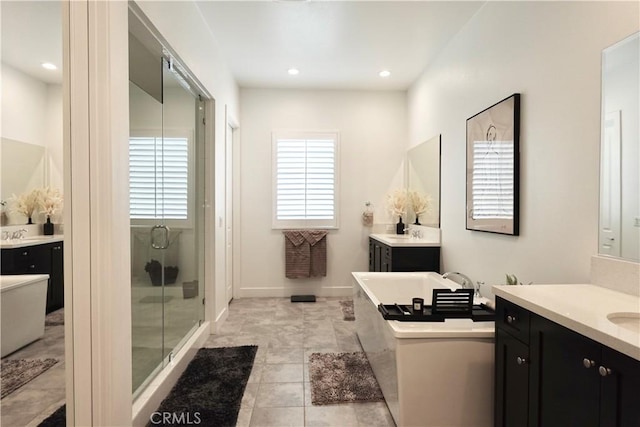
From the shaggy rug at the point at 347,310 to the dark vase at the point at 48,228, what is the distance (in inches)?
113

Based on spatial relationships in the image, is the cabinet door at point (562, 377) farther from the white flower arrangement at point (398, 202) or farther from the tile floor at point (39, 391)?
the white flower arrangement at point (398, 202)

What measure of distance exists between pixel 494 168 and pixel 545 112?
0.57 meters

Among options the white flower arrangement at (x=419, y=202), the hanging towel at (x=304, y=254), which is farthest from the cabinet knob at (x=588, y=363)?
the hanging towel at (x=304, y=254)

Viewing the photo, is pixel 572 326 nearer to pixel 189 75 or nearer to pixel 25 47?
pixel 25 47

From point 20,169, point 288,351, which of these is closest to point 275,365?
point 288,351

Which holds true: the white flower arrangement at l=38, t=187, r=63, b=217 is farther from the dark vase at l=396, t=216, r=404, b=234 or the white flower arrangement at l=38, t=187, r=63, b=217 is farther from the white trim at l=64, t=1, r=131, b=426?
the dark vase at l=396, t=216, r=404, b=234

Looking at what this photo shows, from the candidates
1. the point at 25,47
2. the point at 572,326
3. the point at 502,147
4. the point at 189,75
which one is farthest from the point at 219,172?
the point at 572,326

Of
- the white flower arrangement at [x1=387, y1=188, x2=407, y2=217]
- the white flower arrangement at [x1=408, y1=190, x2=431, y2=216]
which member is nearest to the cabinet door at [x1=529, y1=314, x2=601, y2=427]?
the white flower arrangement at [x1=408, y1=190, x2=431, y2=216]

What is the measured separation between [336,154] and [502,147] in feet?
8.33

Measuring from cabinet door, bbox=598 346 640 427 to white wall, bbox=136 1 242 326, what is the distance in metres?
2.53

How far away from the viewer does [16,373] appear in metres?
1.26

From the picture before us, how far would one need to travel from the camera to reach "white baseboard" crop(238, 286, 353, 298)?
4.58 m

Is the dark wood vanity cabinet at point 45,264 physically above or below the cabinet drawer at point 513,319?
above

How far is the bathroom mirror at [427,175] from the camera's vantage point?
11.8 feet
